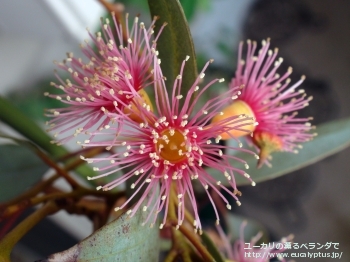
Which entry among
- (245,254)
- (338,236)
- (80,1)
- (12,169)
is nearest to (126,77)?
(12,169)

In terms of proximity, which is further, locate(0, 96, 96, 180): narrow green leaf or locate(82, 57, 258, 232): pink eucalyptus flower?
locate(0, 96, 96, 180): narrow green leaf

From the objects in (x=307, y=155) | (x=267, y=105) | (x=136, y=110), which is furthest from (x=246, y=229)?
(x=136, y=110)

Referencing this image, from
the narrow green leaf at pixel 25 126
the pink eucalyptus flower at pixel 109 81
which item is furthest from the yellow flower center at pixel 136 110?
the narrow green leaf at pixel 25 126

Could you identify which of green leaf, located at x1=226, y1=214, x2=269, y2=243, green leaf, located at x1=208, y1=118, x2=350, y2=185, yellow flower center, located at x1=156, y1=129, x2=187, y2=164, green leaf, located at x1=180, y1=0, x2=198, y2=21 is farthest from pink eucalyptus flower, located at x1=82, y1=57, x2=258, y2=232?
green leaf, located at x1=180, y1=0, x2=198, y2=21

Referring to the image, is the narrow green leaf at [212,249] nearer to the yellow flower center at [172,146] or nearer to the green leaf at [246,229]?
the yellow flower center at [172,146]

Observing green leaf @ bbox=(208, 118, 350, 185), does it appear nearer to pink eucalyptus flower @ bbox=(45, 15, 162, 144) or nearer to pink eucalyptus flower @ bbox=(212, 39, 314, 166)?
pink eucalyptus flower @ bbox=(212, 39, 314, 166)
